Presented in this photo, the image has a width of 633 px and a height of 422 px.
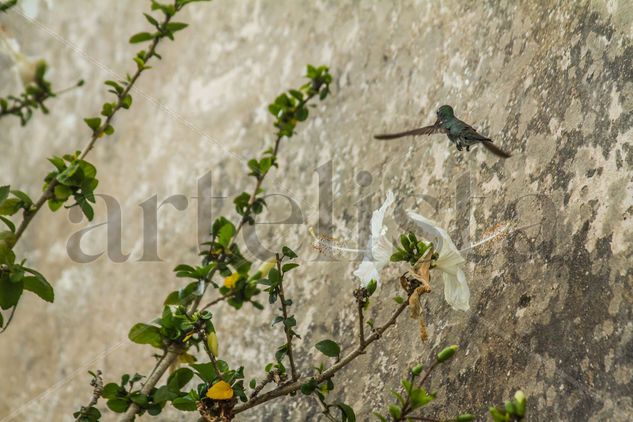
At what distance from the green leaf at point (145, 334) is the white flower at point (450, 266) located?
20.6 inches

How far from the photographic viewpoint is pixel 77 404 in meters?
2.10

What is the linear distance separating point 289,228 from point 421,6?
0.62 meters

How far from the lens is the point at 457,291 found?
0.95 metres

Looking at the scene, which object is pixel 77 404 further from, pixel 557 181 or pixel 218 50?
pixel 557 181

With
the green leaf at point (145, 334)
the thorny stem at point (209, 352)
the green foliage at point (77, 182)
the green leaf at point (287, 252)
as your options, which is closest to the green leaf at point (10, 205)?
the green foliage at point (77, 182)

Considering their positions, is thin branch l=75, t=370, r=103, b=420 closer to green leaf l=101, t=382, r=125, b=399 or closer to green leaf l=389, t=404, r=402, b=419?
green leaf l=101, t=382, r=125, b=399

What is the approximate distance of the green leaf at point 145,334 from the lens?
1.18 metres

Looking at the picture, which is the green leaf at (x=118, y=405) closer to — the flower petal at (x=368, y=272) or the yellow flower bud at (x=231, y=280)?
the yellow flower bud at (x=231, y=280)

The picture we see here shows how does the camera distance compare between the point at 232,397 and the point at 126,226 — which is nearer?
the point at 232,397

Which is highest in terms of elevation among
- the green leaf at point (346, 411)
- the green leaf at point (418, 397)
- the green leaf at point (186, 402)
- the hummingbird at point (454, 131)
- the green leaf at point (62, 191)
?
the green leaf at point (62, 191)

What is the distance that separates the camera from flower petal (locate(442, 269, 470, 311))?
938 mm

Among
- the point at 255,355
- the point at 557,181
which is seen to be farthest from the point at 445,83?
the point at 255,355

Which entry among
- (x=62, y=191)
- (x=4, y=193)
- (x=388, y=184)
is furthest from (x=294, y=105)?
(x=4, y=193)

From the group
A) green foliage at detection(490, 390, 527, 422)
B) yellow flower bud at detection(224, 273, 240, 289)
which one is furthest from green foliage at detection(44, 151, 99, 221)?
green foliage at detection(490, 390, 527, 422)
